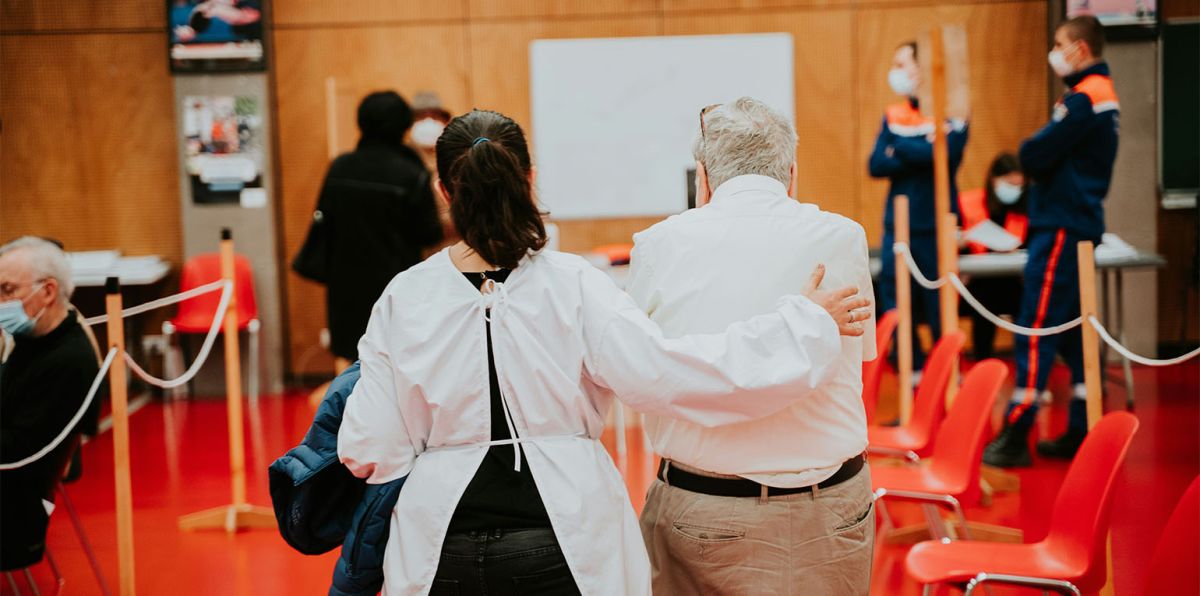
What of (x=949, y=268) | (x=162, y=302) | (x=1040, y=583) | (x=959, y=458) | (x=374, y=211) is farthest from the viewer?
(x=374, y=211)

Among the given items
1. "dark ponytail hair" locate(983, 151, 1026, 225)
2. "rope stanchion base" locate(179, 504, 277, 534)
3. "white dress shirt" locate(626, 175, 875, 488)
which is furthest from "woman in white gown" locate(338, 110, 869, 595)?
"dark ponytail hair" locate(983, 151, 1026, 225)

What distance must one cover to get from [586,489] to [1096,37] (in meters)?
4.05

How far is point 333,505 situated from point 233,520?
282 cm

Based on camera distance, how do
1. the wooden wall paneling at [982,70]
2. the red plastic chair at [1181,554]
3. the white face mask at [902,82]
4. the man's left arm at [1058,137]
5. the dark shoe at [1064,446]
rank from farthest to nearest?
the wooden wall paneling at [982,70] < the white face mask at [902,82] < the dark shoe at [1064,446] < the man's left arm at [1058,137] < the red plastic chair at [1181,554]

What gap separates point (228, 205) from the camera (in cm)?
769

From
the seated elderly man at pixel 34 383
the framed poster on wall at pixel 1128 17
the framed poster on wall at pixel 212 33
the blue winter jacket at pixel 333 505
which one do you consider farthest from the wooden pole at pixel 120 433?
the framed poster on wall at pixel 1128 17

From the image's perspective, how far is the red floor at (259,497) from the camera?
4148mm

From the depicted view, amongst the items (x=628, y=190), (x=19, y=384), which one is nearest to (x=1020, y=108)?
Answer: (x=628, y=190)

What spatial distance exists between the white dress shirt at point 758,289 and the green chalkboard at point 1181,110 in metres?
6.38

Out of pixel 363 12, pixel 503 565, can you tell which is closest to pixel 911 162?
pixel 363 12

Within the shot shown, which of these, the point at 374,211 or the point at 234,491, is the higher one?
the point at 374,211

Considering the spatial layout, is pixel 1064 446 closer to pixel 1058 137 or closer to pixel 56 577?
pixel 1058 137

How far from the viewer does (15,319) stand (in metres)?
3.56

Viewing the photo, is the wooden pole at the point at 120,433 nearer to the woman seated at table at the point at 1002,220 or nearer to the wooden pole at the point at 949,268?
the wooden pole at the point at 949,268
